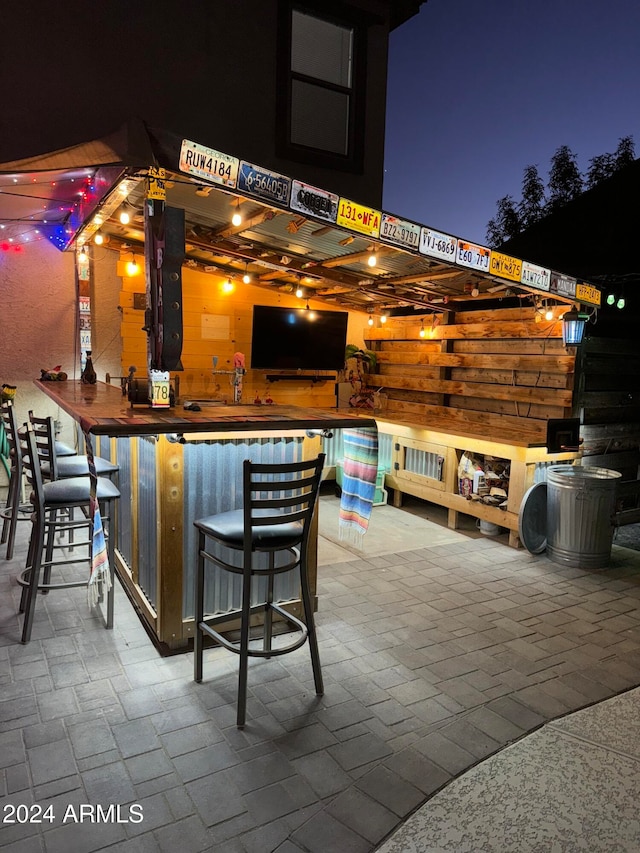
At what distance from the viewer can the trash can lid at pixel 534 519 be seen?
5059 millimetres

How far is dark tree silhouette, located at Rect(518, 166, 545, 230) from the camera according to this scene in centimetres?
1264

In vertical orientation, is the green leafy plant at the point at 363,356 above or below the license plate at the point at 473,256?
below

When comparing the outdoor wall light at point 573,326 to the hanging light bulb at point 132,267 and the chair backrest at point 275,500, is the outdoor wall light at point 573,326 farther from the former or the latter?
the hanging light bulb at point 132,267

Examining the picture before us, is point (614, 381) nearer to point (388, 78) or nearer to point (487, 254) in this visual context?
point (487, 254)

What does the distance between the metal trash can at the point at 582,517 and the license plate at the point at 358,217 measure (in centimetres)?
270

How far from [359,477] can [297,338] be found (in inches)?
165

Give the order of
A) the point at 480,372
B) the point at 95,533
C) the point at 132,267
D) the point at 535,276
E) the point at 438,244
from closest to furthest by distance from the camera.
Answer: the point at 95,533
the point at 438,244
the point at 535,276
the point at 132,267
the point at 480,372

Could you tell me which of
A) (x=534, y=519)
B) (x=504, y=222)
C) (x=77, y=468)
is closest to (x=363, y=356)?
(x=534, y=519)

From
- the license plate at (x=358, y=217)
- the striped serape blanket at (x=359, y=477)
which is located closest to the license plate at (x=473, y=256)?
the license plate at (x=358, y=217)

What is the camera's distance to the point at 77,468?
3.97 m

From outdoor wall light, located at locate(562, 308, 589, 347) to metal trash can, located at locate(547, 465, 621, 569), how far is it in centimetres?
130

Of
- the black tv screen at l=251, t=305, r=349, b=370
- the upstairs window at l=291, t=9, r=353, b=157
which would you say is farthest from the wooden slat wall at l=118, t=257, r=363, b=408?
the upstairs window at l=291, t=9, r=353, b=157

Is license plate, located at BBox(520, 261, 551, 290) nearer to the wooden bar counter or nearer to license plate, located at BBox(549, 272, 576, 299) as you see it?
license plate, located at BBox(549, 272, 576, 299)

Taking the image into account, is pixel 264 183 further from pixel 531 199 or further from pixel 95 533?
pixel 531 199
